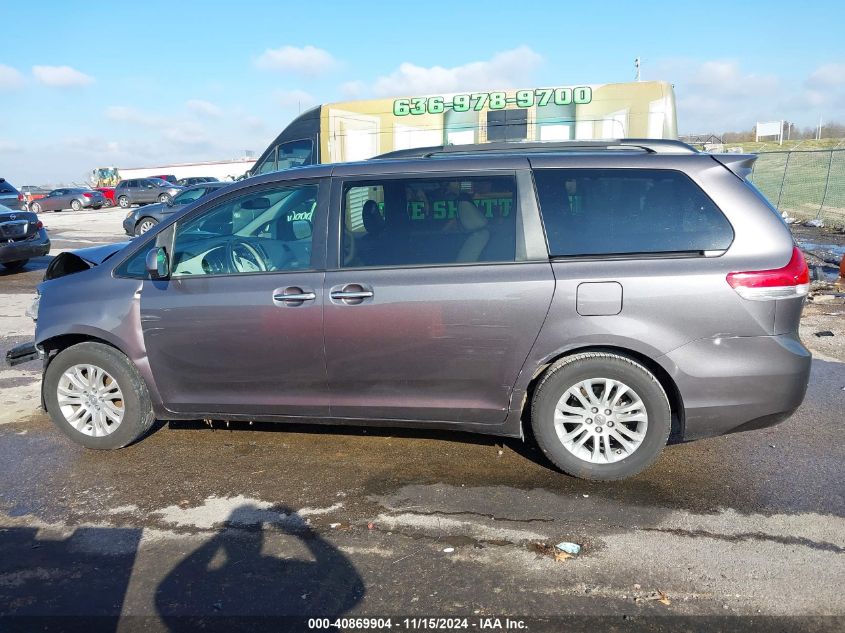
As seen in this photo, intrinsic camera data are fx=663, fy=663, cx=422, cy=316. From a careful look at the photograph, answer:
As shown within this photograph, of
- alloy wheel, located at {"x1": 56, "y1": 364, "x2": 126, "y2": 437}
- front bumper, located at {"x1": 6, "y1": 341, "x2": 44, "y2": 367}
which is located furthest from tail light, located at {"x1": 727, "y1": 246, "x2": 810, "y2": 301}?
front bumper, located at {"x1": 6, "y1": 341, "x2": 44, "y2": 367}

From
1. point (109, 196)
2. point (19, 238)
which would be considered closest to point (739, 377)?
point (19, 238)

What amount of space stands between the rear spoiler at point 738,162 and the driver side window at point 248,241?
2.40m

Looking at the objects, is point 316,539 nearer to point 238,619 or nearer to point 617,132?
point 238,619

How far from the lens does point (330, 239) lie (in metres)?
3.99

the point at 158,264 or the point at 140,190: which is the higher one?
the point at 140,190

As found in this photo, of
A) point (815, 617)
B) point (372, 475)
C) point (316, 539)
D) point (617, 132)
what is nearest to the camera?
point (815, 617)

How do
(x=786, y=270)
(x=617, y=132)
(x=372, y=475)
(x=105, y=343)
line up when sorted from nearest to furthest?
(x=786, y=270)
(x=372, y=475)
(x=105, y=343)
(x=617, y=132)

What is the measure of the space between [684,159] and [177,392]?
3.40 meters

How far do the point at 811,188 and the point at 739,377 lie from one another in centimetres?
2038

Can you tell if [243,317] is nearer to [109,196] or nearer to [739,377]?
[739,377]

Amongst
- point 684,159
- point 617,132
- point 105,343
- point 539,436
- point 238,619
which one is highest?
point 617,132

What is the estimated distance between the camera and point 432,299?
12.4 ft

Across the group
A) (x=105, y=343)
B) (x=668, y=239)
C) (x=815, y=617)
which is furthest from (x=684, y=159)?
(x=105, y=343)

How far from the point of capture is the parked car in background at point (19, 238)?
11953mm
